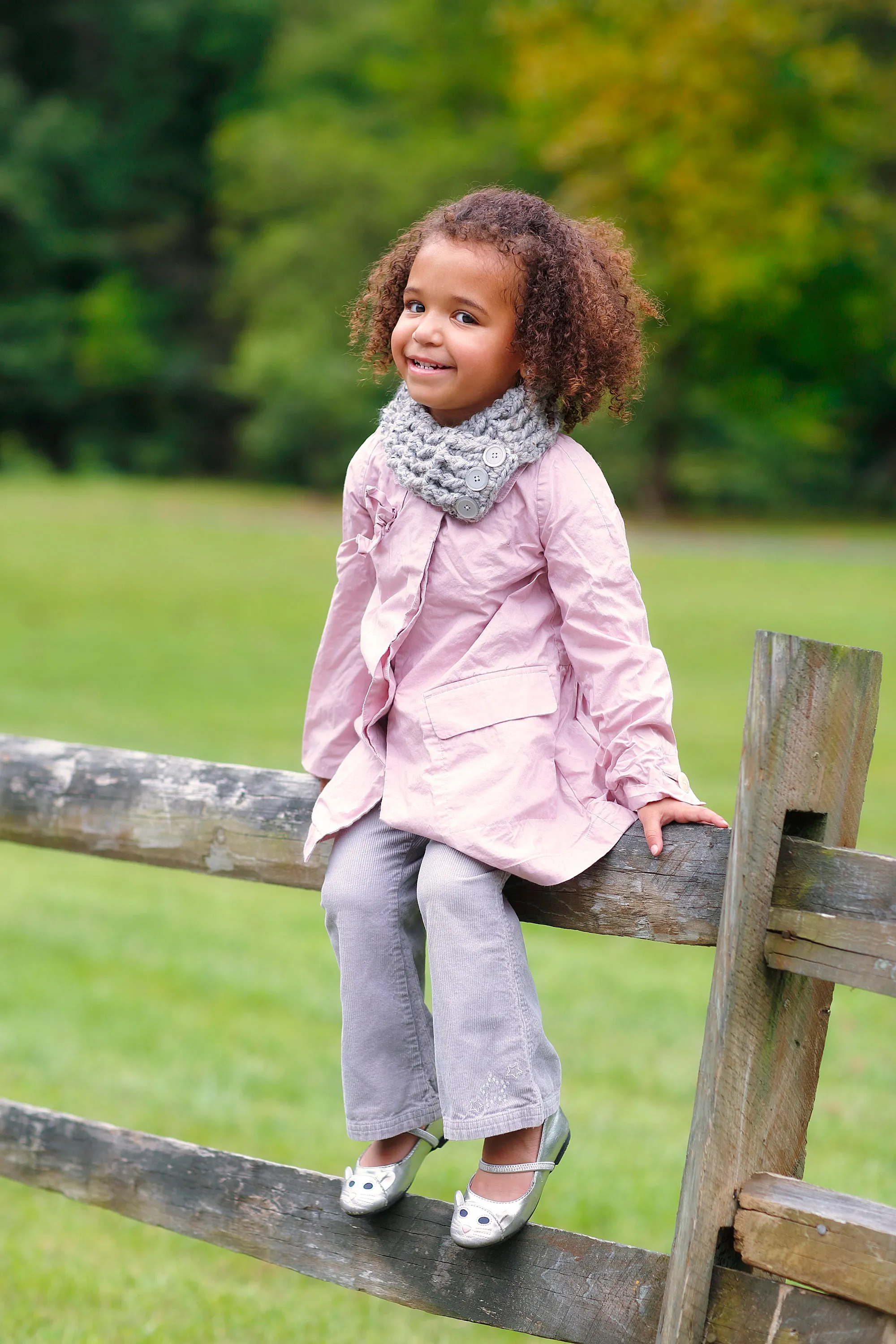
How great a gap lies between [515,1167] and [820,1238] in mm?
456

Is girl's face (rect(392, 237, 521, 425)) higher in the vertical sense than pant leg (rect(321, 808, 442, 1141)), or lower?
higher

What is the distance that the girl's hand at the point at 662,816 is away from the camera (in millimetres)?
2199

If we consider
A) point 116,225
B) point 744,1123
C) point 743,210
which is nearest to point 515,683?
point 744,1123

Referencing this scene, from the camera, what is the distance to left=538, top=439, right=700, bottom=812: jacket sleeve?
7.23 ft

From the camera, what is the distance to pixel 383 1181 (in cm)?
238

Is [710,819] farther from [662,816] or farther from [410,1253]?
[410,1253]

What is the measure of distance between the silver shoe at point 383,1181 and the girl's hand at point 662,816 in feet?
1.91

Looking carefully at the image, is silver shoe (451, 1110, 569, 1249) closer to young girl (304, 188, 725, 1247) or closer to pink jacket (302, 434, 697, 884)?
young girl (304, 188, 725, 1247)

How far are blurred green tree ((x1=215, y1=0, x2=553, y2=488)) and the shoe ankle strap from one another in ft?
102

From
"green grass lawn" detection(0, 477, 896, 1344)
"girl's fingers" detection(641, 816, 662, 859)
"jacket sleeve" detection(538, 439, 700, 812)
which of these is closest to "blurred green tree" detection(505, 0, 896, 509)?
"green grass lawn" detection(0, 477, 896, 1344)

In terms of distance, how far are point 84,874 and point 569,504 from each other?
243 inches

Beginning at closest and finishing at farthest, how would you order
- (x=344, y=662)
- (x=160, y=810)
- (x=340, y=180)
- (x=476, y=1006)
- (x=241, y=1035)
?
(x=476, y=1006) < (x=344, y=662) < (x=160, y=810) < (x=241, y=1035) < (x=340, y=180)

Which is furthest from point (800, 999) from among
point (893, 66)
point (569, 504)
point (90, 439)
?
point (90, 439)

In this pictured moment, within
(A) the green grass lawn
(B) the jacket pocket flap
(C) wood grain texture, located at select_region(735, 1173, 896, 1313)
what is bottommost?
(A) the green grass lawn
